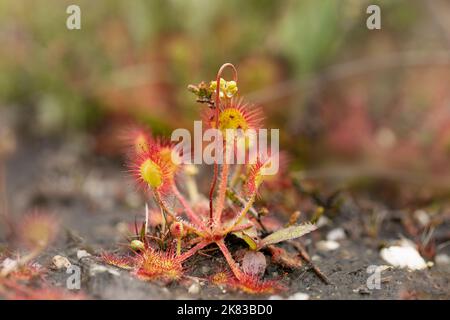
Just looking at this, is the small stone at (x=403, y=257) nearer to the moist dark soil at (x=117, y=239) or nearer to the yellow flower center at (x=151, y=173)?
the moist dark soil at (x=117, y=239)

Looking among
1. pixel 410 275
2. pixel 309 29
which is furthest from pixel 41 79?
pixel 410 275

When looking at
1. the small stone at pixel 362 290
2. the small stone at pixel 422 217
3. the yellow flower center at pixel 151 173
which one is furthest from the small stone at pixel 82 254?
the small stone at pixel 422 217

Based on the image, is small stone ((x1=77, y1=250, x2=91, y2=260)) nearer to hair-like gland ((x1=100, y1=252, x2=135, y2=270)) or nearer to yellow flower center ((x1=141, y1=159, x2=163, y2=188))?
hair-like gland ((x1=100, y1=252, x2=135, y2=270))

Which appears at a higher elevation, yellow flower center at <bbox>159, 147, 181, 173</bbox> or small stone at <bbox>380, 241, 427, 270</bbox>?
yellow flower center at <bbox>159, 147, 181, 173</bbox>

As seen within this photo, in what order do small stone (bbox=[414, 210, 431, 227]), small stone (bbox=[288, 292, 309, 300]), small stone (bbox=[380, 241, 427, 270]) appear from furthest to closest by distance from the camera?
small stone (bbox=[414, 210, 431, 227]) → small stone (bbox=[380, 241, 427, 270]) → small stone (bbox=[288, 292, 309, 300])

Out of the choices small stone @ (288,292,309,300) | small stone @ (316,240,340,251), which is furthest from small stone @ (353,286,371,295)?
small stone @ (316,240,340,251)

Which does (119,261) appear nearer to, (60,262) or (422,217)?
(60,262)

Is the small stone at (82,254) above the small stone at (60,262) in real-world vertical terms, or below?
above

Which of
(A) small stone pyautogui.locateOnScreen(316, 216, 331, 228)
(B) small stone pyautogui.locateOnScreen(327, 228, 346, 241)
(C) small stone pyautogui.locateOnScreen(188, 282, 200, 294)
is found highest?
(A) small stone pyautogui.locateOnScreen(316, 216, 331, 228)
